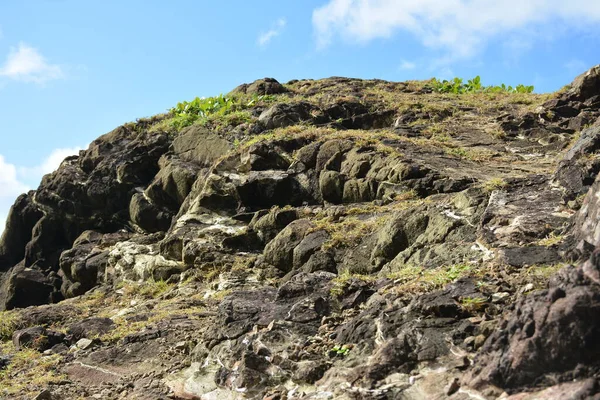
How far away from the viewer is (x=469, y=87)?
25.8 m

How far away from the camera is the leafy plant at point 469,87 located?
2473 centimetres

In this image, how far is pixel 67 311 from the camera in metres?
12.9

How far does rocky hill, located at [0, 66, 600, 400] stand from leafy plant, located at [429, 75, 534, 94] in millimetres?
1628

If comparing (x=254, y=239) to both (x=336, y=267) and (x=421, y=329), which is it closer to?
(x=336, y=267)

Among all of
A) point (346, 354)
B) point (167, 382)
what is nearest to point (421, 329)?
point (346, 354)

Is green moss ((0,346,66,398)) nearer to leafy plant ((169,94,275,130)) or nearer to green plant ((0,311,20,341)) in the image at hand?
green plant ((0,311,20,341))

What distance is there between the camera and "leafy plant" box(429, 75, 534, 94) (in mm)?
24734

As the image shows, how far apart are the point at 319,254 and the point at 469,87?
56.1 ft

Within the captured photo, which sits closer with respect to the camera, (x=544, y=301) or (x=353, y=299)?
(x=544, y=301)

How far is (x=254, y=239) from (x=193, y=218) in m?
1.86

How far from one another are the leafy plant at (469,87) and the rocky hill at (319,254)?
5.34 ft

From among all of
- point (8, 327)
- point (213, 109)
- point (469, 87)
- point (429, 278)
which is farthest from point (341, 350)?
point (469, 87)

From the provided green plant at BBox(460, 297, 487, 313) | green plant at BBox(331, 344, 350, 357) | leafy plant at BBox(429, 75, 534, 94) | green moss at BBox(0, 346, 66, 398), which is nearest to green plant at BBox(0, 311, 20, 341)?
green moss at BBox(0, 346, 66, 398)

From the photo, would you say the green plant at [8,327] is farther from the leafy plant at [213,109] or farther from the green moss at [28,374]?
the leafy plant at [213,109]
